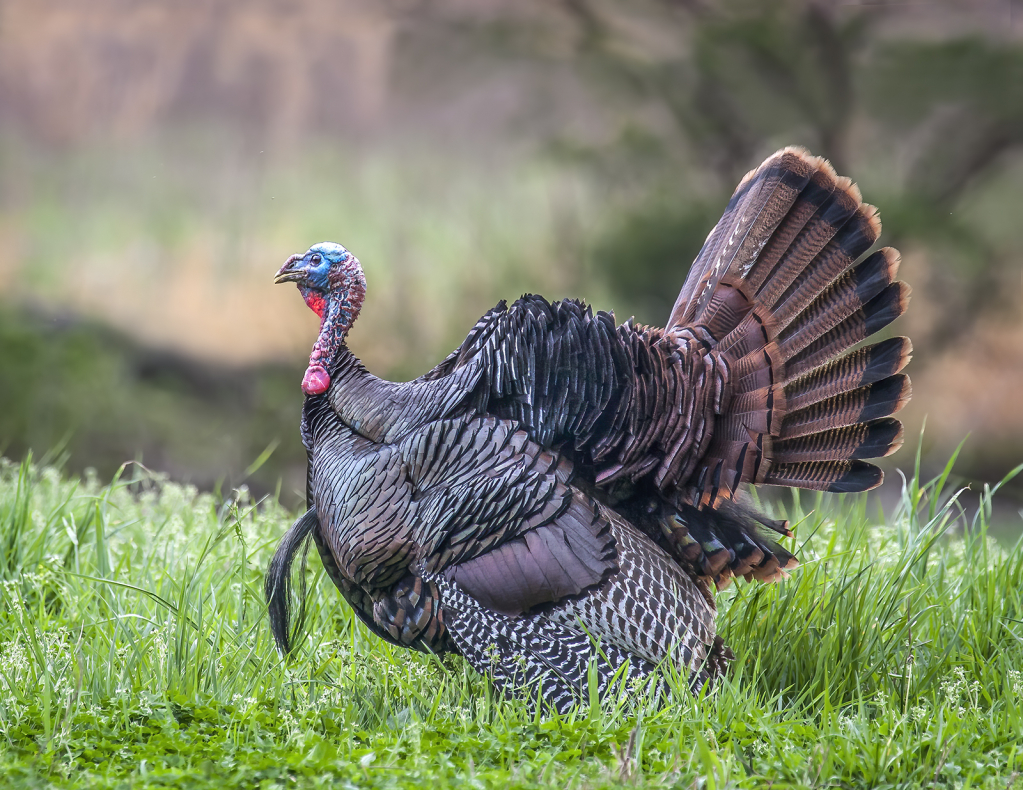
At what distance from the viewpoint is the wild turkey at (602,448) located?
352 centimetres

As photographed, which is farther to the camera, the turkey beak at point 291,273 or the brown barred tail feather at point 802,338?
the turkey beak at point 291,273

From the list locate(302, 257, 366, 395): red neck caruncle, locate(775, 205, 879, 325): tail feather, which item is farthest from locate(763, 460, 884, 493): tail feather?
locate(302, 257, 366, 395): red neck caruncle

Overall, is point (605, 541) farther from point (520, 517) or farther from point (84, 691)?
point (84, 691)

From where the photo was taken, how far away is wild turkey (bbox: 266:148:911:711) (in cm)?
352

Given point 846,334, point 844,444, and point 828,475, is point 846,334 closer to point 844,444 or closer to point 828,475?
point 844,444

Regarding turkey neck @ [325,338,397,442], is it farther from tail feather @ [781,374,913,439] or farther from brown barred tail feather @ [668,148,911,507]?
tail feather @ [781,374,913,439]

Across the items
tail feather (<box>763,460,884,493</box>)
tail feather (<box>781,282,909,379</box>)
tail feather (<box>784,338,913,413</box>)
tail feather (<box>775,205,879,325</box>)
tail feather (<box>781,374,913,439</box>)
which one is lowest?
tail feather (<box>763,460,884,493</box>)

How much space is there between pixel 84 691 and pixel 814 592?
9.39 ft

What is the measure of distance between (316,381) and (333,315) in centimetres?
26

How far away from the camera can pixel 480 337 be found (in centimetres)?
384

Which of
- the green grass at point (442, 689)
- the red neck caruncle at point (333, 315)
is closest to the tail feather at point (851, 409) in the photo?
the green grass at point (442, 689)

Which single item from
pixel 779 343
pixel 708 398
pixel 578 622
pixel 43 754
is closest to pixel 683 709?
pixel 578 622

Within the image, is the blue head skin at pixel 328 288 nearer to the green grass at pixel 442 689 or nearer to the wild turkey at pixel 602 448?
the wild turkey at pixel 602 448

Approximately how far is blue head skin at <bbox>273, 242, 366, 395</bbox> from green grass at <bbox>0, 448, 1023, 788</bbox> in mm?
898
